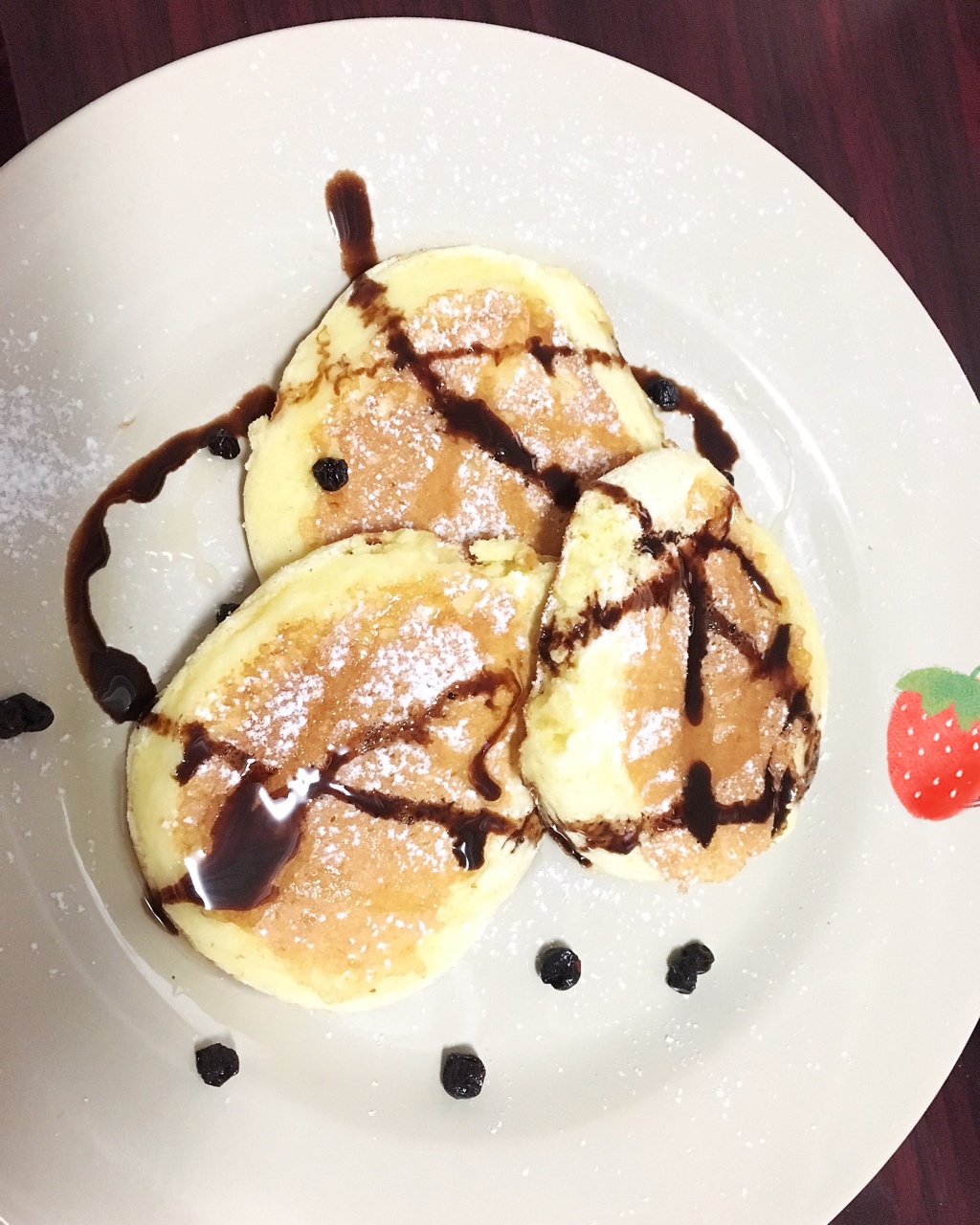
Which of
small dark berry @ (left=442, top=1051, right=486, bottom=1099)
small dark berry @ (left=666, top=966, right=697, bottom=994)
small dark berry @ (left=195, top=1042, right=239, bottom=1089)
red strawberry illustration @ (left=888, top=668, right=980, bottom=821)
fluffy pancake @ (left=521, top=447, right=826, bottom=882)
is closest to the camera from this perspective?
fluffy pancake @ (left=521, top=447, right=826, bottom=882)

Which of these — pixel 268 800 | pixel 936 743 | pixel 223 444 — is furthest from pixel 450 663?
pixel 936 743

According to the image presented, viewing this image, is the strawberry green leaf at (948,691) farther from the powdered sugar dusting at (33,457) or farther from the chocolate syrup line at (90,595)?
the powdered sugar dusting at (33,457)

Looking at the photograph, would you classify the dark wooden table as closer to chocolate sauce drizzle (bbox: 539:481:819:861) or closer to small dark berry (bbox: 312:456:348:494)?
small dark berry (bbox: 312:456:348:494)

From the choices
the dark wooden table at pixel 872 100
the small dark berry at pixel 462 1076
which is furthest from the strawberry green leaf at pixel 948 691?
the small dark berry at pixel 462 1076

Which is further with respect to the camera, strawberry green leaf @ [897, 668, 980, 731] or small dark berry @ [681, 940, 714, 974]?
strawberry green leaf @ [897, 668, 980, 731]

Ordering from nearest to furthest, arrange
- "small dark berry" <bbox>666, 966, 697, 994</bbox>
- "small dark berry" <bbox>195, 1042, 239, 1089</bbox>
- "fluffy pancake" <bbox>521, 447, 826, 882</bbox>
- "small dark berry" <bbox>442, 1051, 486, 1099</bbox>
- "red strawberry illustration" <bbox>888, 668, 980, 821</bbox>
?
"fluffy pancake" <bbox>521, 447, 826, 882</bbox> < "small dark berry" <bbox>195, 1042, 239, 1089</bbox> < "small dark berry" <bbox>442, 1051, 486, 1099</bbox> < "small dark berry" <bbox>666, 966, 697, 994</bbox> < "red strawberry illustration" <bbox>888, 668, 980, 821</bbox>

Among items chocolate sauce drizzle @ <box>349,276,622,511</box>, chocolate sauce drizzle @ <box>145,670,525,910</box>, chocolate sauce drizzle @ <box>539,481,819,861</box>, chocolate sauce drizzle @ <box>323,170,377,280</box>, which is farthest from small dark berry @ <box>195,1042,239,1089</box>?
chocolate sauce drizzle @ <box>323,170,377,280</box>

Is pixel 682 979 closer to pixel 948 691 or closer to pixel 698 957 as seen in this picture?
pixel 698 957
